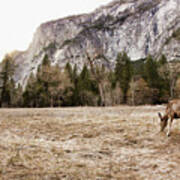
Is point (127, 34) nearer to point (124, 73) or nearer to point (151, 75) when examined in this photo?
point (124, 73)

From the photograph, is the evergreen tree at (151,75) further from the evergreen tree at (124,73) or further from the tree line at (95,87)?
the evergreen tree at (124,73)

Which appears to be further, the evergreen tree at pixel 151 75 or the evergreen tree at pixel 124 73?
the evergreen tree at pixel 124 73

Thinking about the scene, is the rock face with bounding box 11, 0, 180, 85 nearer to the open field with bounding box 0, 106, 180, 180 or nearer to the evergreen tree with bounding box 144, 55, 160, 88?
the evergreen tree with bounding box 144, 55, 160, 88

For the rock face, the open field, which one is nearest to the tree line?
the open field

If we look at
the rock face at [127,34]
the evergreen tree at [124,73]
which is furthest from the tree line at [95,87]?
the rock face at [127,34]

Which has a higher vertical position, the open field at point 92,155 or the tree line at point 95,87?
the tree line at point 95,87

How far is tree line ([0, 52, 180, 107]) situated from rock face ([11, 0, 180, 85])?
56543mm

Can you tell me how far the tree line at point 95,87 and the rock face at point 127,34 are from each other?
56543 millimetres

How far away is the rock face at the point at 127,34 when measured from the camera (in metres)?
134

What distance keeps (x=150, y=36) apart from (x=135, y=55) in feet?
61.7

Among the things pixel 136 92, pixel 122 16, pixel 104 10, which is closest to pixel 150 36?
pixel 122 16

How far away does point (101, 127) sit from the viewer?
9820 millimetres

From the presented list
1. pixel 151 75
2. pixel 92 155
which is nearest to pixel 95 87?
pixel 151 75

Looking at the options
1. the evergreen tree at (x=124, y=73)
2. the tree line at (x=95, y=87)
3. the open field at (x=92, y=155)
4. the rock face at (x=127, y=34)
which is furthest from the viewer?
the rock face at (x=127, y=34)
